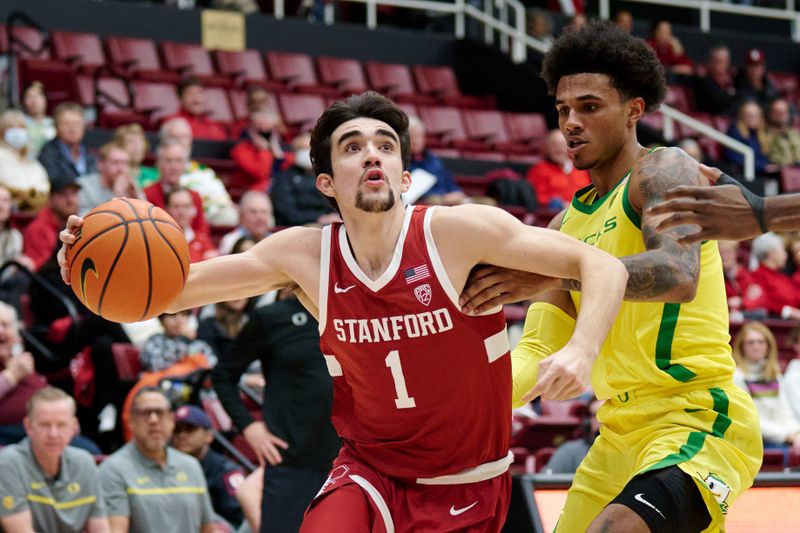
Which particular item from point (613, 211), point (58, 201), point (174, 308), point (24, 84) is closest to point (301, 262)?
point (174, 308)

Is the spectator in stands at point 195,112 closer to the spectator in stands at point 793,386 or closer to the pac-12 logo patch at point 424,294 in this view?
the spectator in stands at point 793,386

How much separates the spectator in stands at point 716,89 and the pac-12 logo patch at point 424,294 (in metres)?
12.5

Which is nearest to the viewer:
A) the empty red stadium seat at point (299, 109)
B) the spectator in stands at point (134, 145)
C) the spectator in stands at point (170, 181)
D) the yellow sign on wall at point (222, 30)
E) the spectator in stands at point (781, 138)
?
the spectator in stands at point (170, 181)

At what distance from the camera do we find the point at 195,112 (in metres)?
11.8

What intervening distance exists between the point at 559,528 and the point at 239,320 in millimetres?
4441

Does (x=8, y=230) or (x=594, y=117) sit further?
(x=8, y=230)

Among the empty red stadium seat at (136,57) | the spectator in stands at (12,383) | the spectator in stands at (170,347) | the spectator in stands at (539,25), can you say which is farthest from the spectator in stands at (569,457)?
the spectator in stands at (539,25)

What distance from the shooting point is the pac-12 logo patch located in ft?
13.3

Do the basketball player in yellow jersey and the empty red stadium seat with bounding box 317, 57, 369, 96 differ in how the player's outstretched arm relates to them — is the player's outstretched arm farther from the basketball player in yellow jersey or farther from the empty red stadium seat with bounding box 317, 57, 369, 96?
the empty red stadium seat with bounding box 317, 57, 369, 96

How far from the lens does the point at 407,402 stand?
414cm

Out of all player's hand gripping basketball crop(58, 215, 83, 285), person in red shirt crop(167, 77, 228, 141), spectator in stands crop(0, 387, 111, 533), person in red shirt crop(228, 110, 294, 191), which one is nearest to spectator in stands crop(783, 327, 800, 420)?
person in red shirt crop(228, 110, 294, 191)

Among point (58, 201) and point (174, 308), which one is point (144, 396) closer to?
point (58, 201)

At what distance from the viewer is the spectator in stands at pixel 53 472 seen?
6.62 meters

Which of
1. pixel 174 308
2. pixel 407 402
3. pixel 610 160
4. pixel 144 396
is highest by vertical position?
pixel 610 160
